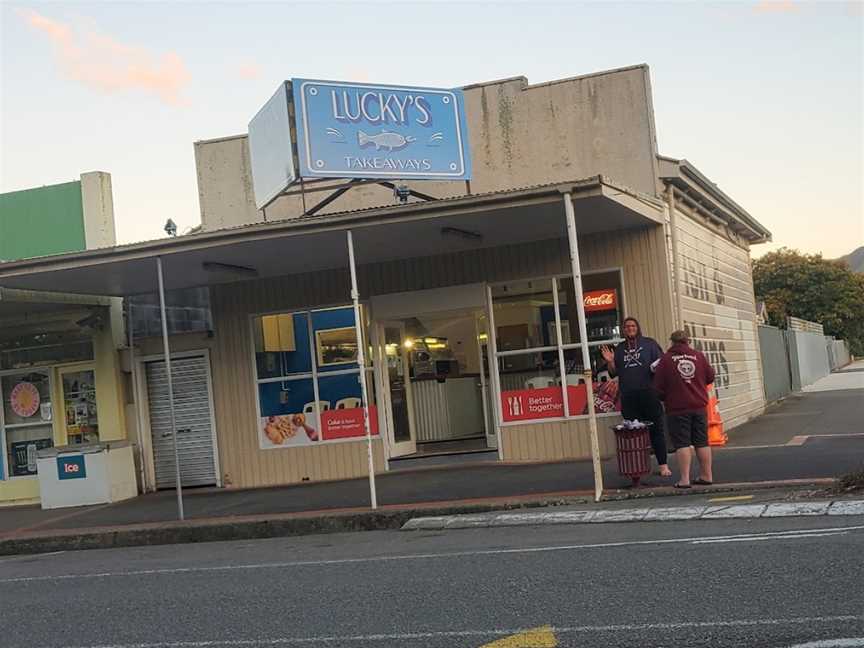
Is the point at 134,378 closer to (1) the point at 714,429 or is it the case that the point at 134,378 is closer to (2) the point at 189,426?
(2) the point at 189,426

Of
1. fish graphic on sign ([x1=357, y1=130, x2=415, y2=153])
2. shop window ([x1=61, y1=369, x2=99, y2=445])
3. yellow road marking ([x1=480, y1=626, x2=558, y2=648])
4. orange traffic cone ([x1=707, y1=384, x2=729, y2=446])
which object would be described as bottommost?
yellow road marking ([x1=480, y1=626, x2=558, y2=648])

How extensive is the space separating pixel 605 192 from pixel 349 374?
6.05m

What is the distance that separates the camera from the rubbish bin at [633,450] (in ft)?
37.8

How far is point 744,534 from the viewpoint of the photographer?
8.36 meters

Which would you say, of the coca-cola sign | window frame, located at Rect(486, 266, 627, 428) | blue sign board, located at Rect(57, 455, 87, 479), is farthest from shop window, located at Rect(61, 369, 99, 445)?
the coca-cola sign

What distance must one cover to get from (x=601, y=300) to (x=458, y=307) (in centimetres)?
219

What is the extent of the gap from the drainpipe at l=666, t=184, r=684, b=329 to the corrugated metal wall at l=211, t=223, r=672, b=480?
13.3 inches

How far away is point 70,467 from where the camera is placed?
52.9 ft

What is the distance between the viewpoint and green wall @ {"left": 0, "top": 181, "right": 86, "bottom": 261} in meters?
18.0

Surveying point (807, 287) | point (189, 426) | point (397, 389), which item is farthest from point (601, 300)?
point (807, 287)

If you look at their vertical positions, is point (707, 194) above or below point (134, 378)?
above

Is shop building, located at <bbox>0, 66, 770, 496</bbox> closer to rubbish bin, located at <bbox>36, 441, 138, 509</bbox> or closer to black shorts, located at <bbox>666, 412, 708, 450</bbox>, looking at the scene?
rubbish bin, located at <bbox>36, 441, 138, 509</bbox>

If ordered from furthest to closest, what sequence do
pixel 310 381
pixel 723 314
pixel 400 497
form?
1. pixel 723 314
2. pixel 310 381
3. pixel 400 497

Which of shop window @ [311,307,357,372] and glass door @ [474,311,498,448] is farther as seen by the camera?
shop window @ [311,307,357,372]
